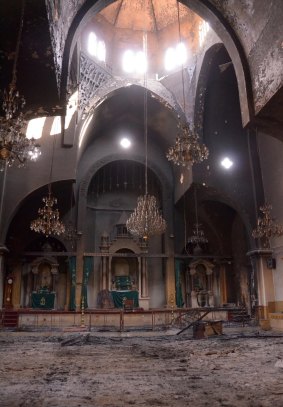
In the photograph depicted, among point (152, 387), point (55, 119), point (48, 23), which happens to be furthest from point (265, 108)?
point (55, 119)

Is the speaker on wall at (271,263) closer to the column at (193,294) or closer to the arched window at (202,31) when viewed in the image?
the column at (193,294)

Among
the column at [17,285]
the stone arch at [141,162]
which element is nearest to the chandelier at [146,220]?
the stone arch at [141,162]

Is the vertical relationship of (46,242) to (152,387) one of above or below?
above

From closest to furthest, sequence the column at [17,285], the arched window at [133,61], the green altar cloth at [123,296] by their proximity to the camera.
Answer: the column at [17,285] < the green altar cloth at [123,296] < the arched window at [133,61]

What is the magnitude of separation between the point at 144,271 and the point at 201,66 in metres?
11.9

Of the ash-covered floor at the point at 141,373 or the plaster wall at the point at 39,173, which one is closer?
the ash-covered floor at the point at 141,373

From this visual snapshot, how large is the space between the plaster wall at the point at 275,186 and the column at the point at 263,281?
0.71ft

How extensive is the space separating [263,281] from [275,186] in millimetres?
4338

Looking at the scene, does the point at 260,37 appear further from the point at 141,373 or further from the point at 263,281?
the point at 263,281

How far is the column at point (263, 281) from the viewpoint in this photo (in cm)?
1540

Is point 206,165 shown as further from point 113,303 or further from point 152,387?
point 152,387

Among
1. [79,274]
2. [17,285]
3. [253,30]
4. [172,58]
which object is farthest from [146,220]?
[172,58]

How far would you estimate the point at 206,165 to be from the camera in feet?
55.4

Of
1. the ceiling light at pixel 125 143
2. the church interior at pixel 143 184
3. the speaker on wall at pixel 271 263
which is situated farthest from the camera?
the ceiling light at pixel 125 143
